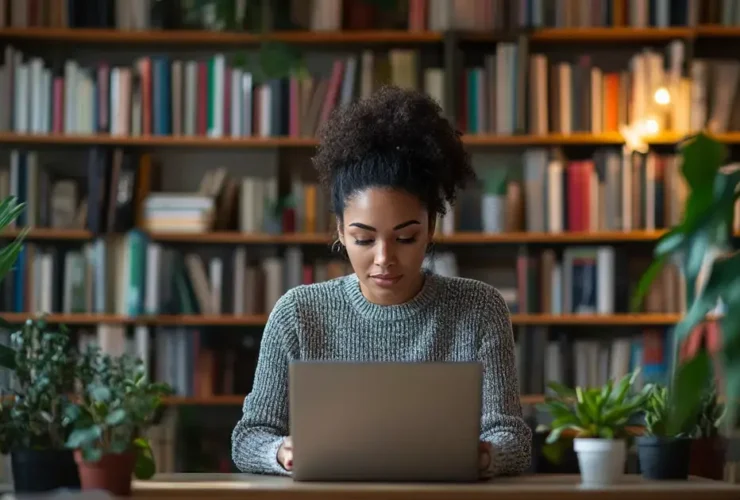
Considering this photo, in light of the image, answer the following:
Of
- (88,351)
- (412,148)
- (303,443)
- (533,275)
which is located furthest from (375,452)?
(533,275)

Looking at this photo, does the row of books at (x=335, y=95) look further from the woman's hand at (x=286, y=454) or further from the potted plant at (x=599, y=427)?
the potted plant at (x=599, y=427)

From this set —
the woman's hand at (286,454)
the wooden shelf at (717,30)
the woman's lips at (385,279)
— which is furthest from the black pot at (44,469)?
the wooden shelf at (717,30)

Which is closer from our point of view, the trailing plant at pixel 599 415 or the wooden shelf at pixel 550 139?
the trailing plant at pixel 599 415

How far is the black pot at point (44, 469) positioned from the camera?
1792mm

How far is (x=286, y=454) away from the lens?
7.04 ft

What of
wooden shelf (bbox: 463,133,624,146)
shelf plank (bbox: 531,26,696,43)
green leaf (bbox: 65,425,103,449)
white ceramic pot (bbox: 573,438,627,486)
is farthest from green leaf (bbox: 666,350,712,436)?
shelf plank (bbox: 531,26,696,43)

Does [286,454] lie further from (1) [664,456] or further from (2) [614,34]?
(2) [614,34]

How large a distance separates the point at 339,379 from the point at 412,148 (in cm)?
74

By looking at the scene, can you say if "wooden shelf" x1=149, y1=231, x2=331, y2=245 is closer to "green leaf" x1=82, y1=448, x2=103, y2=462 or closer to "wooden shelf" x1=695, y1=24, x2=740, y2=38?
"wooden shelf" x1=695, y1=24, x2=740, y2=38

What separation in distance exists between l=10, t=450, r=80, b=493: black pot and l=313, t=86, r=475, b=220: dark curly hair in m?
0.87

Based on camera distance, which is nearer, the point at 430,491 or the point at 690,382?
the point at 690,382

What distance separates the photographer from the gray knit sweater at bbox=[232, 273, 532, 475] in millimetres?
2396

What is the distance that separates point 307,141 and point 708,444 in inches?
98.4

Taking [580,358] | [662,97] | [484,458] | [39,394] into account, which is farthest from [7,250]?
[662,97]
